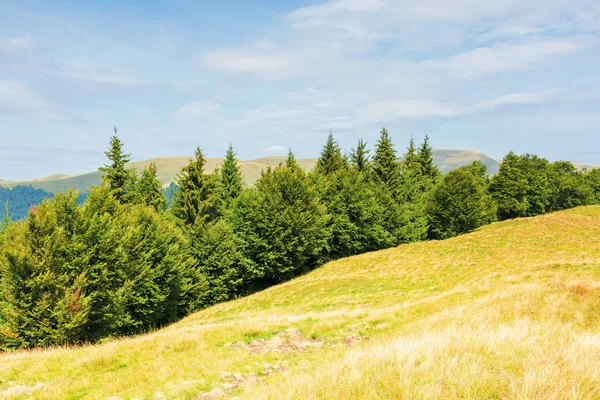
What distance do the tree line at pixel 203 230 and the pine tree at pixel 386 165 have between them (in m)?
0.19

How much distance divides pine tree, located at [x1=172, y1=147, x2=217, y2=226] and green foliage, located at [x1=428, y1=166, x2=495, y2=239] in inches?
1584

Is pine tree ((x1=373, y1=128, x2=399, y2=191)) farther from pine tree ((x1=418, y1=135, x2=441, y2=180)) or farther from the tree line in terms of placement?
pine tree ((x1=418, y1=135, x2=441, y2=180))

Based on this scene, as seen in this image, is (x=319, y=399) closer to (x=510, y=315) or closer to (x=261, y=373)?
(x=261, y=373)

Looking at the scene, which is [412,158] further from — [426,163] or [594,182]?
[594,182]

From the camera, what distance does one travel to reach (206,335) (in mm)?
13164

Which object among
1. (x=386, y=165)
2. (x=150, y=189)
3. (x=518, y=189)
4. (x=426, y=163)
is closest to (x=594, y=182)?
(x=518, y=189)

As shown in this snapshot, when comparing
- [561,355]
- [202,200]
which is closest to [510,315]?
[561,355]

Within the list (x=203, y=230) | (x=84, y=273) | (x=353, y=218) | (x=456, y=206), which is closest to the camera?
(x=84, y=273)

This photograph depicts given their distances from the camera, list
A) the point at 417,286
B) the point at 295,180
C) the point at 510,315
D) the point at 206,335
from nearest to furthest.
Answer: the point at 510,315 → the point at 206,335 → the point at 417,286 → the point at 295,180

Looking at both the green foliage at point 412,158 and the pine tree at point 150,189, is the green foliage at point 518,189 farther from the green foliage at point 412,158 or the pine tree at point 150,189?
the pine tree at point 150,189

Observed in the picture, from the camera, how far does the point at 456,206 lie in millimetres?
58344

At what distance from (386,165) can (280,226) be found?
28355mm

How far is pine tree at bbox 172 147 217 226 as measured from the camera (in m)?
50.2

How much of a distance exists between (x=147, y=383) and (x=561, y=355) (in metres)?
9.41
